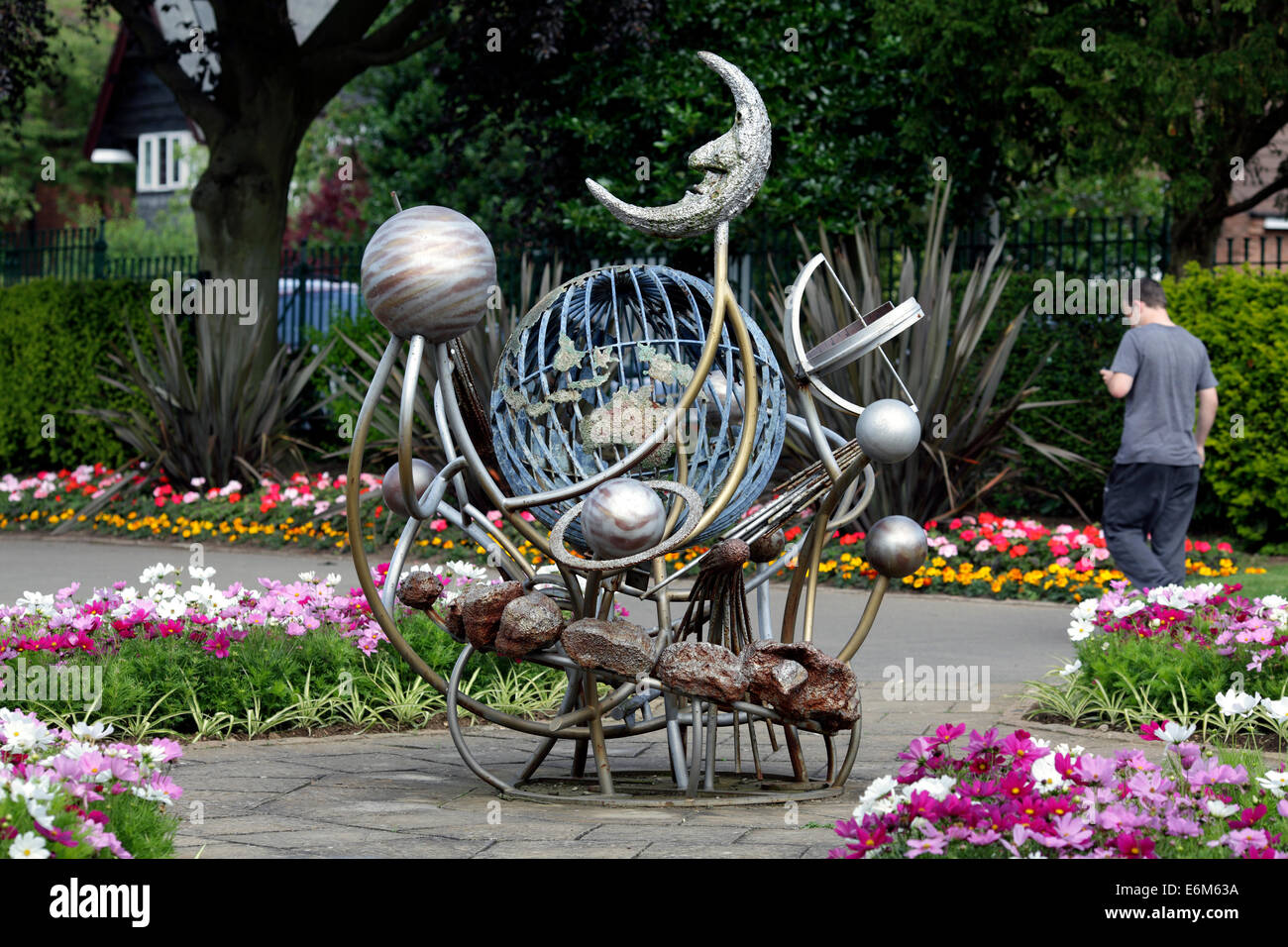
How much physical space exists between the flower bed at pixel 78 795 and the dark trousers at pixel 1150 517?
5.53m

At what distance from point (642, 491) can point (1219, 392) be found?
26.3 ft

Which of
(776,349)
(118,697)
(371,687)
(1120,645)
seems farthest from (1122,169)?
(118,697)

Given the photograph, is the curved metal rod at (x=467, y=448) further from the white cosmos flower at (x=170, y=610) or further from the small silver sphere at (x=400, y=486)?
the white cosmos flower at (x=170, y=610)

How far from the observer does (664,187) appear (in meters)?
13.2

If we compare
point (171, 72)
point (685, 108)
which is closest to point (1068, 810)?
point (685, 108)

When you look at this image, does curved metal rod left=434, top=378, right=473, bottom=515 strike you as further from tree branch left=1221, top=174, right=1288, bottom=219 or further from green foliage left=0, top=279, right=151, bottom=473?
green foliage left=0, top=279, right=151, bottom=473

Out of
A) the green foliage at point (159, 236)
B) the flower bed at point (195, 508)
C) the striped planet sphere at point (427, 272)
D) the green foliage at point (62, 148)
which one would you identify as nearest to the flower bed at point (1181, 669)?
the striped planet sphere at point (427, 272)

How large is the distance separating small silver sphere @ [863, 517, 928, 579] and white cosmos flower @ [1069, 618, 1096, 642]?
169 cm

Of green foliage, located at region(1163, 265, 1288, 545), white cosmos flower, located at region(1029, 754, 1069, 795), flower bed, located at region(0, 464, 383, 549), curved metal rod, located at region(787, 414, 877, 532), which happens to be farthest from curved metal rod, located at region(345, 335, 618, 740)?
green foliage, located at region(1163, 265, 1288, 545)

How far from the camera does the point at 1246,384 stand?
10.7 meters

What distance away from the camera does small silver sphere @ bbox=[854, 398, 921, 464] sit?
171 inches

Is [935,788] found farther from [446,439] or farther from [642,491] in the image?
[446,439]

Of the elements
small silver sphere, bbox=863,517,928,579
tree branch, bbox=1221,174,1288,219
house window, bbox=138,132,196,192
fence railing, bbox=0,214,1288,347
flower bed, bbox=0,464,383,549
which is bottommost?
flower bed, bbox=0,464,383,549
